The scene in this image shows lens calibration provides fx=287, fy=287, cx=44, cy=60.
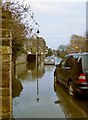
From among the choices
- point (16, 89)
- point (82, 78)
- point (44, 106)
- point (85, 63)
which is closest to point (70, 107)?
point (44, 106)

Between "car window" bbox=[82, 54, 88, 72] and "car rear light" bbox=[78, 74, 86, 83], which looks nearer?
"car rear light" bbox=[78, 74, 86, 83]

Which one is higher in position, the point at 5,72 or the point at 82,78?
the point at 5,72

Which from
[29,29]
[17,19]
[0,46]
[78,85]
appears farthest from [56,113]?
[29,29]

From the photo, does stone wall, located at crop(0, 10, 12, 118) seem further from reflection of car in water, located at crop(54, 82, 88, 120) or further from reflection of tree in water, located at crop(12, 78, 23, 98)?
reflection of tree in water, located at crop(12, 78, 23, 98)

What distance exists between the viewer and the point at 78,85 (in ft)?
31.2

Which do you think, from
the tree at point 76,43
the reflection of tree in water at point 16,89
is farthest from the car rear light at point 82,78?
the tree at point 76,43

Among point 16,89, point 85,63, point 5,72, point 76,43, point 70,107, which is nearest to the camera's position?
point 5,72

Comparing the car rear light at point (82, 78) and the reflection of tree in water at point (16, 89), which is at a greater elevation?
the car rear light at point (82, 78)

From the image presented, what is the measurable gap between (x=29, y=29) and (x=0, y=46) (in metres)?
7.38

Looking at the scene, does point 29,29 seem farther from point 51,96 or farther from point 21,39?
point 51,96

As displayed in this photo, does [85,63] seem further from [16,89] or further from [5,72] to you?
[5,72]

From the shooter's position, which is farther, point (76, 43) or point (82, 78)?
point (76, 43)

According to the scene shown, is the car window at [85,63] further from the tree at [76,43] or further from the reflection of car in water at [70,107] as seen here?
the tree at [76,43]

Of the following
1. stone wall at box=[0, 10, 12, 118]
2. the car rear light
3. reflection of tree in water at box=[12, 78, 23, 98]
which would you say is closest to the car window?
the car rear light
